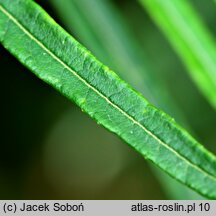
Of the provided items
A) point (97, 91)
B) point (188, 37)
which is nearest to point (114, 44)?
point (188, 37)

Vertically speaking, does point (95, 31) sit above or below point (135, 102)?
above

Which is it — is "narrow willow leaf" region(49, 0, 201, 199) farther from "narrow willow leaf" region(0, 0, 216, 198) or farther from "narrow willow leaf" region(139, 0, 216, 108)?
"narrow willow leaf" region(0, 0, 216, 198)

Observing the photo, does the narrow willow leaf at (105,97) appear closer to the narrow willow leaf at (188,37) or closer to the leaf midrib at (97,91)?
the leaf midrib at (97,91)

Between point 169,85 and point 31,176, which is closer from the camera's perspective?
point 169,85

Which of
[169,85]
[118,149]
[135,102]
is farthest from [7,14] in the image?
[118,149]

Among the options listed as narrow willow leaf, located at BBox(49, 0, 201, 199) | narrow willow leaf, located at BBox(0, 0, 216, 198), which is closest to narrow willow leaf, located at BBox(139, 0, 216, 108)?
narrow willow leaf, located at BBox(49, 0, 201, 199)

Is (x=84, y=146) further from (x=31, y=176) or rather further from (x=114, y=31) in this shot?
(x=114, y=31)
